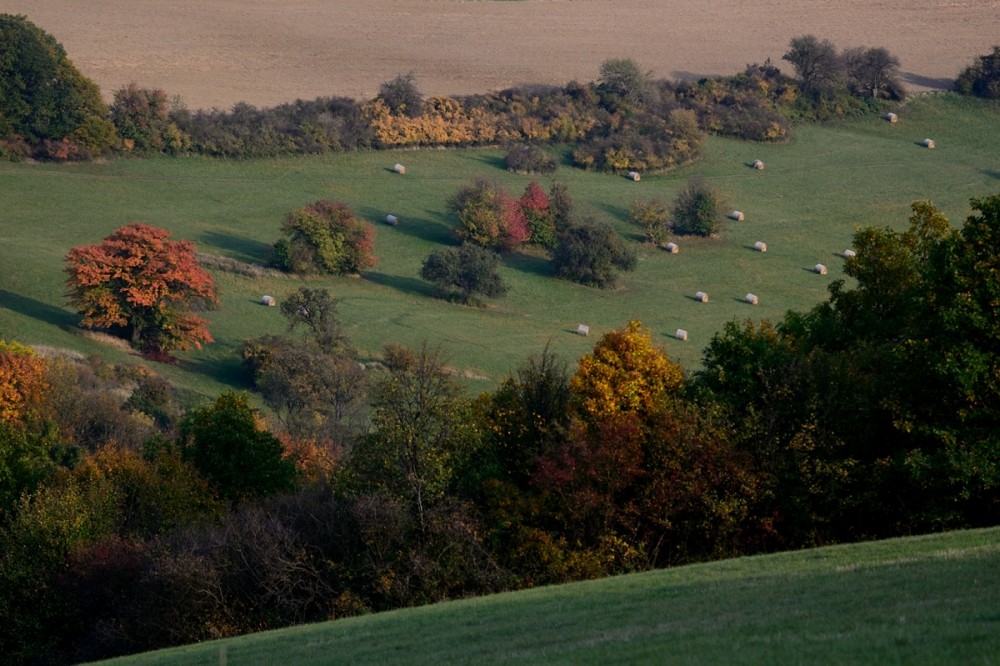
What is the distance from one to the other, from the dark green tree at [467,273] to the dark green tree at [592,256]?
5.68 meters

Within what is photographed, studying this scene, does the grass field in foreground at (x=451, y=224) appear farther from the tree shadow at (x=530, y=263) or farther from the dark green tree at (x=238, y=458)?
the dark green tree at (x=238, y=458)

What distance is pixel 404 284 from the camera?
86625 millimetres

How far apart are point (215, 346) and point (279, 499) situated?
121 feet

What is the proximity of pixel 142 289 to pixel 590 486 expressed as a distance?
43201 millimetres

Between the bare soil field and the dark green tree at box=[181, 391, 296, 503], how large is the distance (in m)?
70.6

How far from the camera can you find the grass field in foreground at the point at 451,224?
77.0 metres

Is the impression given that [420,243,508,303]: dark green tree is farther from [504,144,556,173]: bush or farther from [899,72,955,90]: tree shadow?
[899,72,955,90]: tree shadow

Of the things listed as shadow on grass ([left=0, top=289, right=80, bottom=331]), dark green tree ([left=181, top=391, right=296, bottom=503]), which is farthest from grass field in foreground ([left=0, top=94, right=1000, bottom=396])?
dark green tree ([left=181, top=391, right=296, bottom=503])

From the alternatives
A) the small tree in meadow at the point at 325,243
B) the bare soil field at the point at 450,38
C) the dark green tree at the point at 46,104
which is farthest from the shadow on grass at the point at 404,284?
the bare soil field at the point at 450,38

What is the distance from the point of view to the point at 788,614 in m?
20.7

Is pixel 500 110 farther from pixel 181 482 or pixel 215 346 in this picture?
pixel 181 482

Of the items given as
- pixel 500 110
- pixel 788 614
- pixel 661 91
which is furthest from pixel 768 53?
pixel 788 614

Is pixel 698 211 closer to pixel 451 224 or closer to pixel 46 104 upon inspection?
pixel 451 224

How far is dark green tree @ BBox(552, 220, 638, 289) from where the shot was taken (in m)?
88.5
